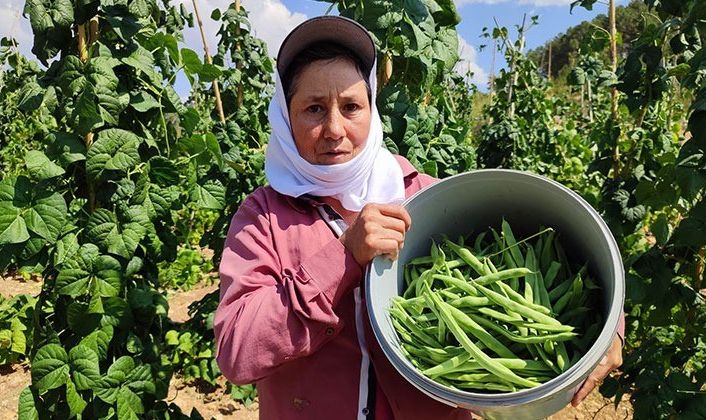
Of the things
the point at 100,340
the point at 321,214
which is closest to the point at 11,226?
the point at 100,340

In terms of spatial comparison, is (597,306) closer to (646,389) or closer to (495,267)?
(495,267)

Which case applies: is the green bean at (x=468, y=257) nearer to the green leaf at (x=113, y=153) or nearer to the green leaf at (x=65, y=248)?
the green leaf at (x=113, y=153)

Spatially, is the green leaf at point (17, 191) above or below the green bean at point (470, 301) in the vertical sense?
above

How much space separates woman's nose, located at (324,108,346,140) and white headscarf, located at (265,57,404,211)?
7cm

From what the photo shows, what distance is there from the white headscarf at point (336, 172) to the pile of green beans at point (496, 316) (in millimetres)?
230

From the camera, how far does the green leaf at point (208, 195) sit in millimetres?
2699

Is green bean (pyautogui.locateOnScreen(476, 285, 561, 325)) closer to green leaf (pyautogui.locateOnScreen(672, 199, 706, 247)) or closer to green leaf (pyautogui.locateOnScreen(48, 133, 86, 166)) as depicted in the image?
green leaf (pyautogui.locateOnScreen(672, 199, 706, 247))

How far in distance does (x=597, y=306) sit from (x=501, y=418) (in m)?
0.38

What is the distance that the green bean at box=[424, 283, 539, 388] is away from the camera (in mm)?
1121

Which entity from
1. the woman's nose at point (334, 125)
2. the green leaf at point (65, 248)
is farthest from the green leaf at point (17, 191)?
the woman's nose at point (334, 125)

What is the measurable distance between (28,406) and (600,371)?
79.9 inches

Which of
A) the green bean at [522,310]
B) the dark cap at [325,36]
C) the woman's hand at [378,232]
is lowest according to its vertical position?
the green bean at [522,310]

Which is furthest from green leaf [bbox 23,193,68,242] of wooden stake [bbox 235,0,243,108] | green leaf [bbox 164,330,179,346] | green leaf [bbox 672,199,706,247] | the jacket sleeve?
wooden stake [bbox 235,0,243,108]

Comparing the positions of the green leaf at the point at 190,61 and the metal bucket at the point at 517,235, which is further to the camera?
the green leaf at the point at 190,61
